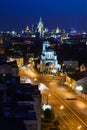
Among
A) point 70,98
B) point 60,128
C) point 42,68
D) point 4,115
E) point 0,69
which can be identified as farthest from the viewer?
point 42,68

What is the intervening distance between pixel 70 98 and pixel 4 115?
16191 millimetres

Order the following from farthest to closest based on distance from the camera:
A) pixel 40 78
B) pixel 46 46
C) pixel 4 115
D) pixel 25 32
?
pixel 25 32 < pixel 46 46 < pixel 40 78 < pixel 4 115

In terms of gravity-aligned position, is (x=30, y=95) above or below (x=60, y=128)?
above

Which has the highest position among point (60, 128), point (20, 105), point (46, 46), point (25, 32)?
point (25, 32)

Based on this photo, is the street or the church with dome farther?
the church with dome

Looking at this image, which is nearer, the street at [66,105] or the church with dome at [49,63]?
the street at [66,105]

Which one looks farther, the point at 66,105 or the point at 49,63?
the point at 49,63

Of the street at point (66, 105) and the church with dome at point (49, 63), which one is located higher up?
the church with dome at point (49, 63)

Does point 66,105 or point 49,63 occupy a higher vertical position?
point 49,63

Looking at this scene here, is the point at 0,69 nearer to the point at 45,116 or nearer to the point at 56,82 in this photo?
the point at 45,116

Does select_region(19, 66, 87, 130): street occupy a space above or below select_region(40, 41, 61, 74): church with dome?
below

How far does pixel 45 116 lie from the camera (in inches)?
845

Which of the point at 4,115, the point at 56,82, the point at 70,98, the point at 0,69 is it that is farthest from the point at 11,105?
the point at 56,82

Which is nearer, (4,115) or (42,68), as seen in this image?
(4,115)
